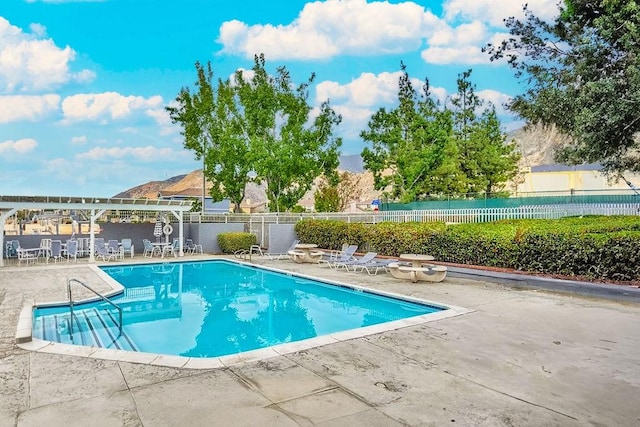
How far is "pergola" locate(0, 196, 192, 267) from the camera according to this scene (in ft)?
52.0

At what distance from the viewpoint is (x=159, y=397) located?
414cm

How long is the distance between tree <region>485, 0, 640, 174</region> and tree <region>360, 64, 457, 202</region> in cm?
602

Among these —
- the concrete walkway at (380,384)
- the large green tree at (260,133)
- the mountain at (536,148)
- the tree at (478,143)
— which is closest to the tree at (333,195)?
the large green tree at (260,133)

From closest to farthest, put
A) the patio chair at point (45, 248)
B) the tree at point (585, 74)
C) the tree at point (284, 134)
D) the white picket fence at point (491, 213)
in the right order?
the tree at point (585, 74), the white picket fence at point (491, 213), the patio chair at point (45, 248), the tree at point (284, 134)

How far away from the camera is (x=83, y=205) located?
17.3 m

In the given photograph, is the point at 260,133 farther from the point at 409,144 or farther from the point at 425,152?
the point at 425,152

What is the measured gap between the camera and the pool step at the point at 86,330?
23.6ft

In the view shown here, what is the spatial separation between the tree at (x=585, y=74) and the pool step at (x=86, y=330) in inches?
534

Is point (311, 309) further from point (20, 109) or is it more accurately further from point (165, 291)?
point (20, 109)

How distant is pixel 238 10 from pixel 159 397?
88.2 feet

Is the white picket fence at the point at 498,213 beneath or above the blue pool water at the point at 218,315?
above

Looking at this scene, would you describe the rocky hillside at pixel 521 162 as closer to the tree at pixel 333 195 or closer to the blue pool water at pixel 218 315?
the tree at pixel 333 195

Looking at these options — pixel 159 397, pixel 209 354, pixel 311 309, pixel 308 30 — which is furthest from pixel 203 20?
pixel 159 397

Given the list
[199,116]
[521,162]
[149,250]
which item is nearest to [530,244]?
[149,250]
